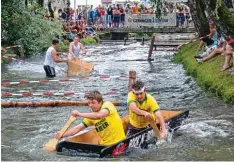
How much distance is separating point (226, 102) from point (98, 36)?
117 feet

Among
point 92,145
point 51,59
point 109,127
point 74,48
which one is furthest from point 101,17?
point 92,145

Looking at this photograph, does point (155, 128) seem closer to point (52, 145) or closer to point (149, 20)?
point (52, 145)

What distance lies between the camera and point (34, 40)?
3388 centimetres

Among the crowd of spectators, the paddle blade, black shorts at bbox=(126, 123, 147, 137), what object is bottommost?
the crowd of spectators

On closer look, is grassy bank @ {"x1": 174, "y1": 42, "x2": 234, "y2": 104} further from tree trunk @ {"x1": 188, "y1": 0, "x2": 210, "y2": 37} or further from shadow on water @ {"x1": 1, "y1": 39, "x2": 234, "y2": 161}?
tree trunk @ {"x1": 188, "y1": 0, "x2": 210, "y2": 37}

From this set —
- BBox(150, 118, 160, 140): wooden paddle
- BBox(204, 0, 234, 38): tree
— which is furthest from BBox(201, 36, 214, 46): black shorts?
BBox(150, 118, 160, 140): wooden paddle

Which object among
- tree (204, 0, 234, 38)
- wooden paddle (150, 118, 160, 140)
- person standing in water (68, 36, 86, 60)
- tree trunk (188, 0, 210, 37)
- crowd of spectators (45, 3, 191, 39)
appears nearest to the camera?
wooden paddle (150, 118, 160, 140)

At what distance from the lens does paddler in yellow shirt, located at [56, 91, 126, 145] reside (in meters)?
10.2

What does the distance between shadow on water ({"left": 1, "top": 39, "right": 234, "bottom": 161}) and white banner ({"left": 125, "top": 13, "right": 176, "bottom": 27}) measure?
20.5 m

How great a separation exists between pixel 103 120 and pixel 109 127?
192mm

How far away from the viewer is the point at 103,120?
34.2ft

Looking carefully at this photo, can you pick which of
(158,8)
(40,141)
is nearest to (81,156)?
(40,141)

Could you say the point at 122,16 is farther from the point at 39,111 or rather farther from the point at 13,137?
the point at 13,137

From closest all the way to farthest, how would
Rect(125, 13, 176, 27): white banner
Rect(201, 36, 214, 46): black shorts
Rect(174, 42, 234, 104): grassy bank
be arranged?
Rect(174, 42, 234, 104): grassy bank, Rect(201, 36, 214, 46): black shorts, Rect(125, 13, 176, 27): white banner
